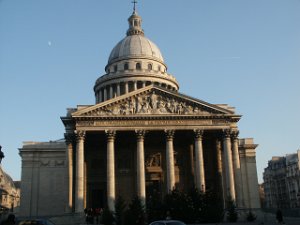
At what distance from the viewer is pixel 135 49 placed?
7906 cm

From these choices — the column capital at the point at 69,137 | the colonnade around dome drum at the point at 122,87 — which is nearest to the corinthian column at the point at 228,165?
the column capital at the point at 69,137

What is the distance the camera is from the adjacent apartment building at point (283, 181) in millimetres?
91000

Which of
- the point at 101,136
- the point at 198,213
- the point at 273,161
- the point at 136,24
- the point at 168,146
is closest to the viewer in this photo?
the point at 198,213

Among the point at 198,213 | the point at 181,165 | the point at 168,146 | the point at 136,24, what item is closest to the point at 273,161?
the point at 136,24

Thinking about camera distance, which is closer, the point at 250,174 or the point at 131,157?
the point at 131,157

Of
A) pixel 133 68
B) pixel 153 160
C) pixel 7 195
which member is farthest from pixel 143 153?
pixel 7 195

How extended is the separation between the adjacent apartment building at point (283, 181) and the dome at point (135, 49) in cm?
4012

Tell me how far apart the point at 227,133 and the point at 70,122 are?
19473 mm

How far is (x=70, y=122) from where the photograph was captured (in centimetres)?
4994

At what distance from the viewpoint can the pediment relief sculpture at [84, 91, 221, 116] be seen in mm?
48719

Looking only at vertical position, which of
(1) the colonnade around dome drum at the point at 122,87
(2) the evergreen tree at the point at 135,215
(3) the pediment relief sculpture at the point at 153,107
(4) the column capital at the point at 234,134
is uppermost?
(1) the colonnade around dome drum at the point at 122,87

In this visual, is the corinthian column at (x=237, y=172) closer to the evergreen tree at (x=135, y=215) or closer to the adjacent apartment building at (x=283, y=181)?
the evergreen tree at (x=135, y=215)

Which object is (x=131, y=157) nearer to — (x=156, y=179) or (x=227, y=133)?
(x=156, y=179)

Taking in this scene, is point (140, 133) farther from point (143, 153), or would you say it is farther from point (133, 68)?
point (133, 68)
